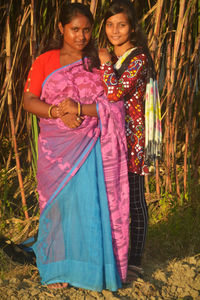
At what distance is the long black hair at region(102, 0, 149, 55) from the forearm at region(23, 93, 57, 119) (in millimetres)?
467

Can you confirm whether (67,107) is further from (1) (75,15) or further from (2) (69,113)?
(1) (75,15)

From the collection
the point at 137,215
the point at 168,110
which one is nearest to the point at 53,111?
the point at 137,215

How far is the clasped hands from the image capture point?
170cm

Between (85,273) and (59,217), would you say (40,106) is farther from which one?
(85,273)

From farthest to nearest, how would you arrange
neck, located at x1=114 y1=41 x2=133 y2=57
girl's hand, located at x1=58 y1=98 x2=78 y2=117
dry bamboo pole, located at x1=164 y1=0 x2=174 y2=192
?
1. dry bamboo pole, located at x1=164 y1=0 x2=174 y2=192
2. neck, located at x1=114 y1=41 x2=133 y2=57
3. girl's hand, located at x1=58 y1=98 x2=78 y2=117

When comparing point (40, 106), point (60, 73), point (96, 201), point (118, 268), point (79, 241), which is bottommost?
point (118, 268)

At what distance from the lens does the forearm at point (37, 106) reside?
1.74 metres

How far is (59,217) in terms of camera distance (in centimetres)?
182

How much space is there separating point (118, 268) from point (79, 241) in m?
0.23

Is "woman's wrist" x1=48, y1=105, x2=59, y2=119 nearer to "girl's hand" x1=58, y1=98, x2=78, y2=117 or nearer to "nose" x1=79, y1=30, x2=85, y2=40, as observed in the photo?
→ "girl's hand" x1=58, y1=98, x2=78, y2=117

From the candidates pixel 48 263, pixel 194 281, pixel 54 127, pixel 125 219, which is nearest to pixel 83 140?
pixel 54 127

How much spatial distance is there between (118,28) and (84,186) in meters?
0.70

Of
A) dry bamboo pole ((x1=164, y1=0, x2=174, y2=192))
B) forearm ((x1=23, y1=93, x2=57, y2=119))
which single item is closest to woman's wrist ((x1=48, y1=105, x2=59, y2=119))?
forearm ((x1=23, y1=93, x2=57, y2=119))

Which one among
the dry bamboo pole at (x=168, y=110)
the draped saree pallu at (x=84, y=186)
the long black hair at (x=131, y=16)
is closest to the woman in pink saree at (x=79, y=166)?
the draped saree pallu at (x=84, y=186)
